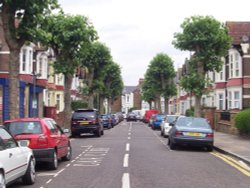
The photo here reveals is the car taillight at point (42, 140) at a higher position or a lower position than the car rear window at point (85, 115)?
lower

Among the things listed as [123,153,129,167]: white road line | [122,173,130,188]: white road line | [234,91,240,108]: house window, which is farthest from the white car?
[234,91,240,108]: house window

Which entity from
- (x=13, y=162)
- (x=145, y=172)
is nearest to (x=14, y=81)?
(x=145, y=172)

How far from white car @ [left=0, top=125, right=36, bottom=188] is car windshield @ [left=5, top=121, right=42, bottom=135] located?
2.16m

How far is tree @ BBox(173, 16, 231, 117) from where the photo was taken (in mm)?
34562

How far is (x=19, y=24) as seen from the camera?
18.0 meters

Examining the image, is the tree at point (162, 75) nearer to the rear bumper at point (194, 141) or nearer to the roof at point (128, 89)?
the rear bumper at point (194, 141)

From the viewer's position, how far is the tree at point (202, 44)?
3456 centimetres

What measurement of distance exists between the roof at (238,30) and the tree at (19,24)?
93.2 feet

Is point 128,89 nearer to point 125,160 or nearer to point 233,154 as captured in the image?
point 233,154

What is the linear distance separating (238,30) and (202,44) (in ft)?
37.9

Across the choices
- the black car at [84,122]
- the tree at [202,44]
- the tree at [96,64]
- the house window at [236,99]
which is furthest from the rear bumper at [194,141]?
the tree at [96,64]

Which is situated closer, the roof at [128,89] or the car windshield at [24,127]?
the car windshield at [24,127]

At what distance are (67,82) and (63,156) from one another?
65.1 ft

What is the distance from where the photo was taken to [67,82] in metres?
35.1
